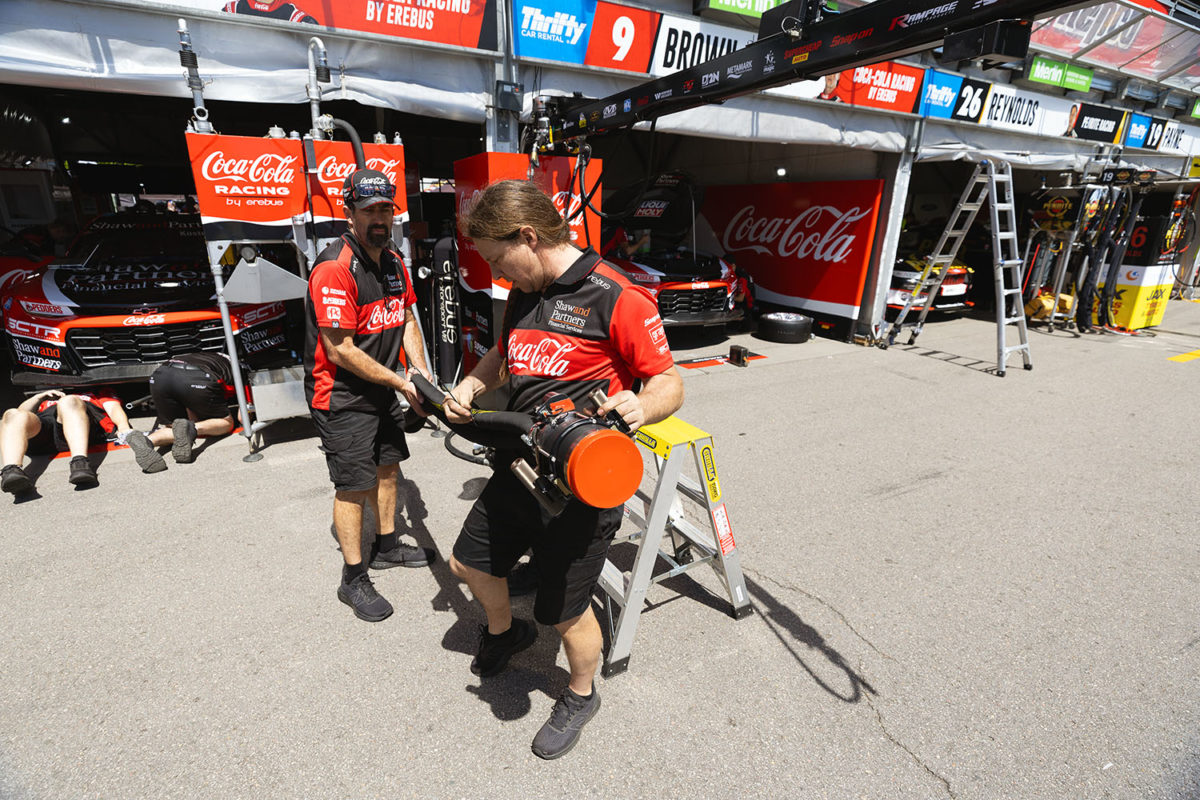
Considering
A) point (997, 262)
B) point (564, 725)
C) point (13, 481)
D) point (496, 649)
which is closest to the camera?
point (564, 725)

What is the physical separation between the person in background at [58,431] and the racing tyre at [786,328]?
782 cm

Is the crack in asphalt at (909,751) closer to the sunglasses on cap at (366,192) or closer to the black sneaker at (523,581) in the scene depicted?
the black sneaker at (523,581)

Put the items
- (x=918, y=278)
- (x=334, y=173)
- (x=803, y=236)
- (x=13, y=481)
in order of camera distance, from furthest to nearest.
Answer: (x=803, y=236), (x=918, y=278), (x=334, y=173), (x=13, y=481)

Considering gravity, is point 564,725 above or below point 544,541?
below

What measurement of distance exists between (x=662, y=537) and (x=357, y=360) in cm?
161

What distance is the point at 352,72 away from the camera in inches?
189

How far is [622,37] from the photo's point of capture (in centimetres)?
584

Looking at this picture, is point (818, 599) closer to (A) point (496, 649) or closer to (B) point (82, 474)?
(A) point (496, 649)

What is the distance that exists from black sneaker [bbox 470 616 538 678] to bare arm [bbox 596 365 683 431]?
1.28m

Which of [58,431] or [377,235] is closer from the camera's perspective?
[377,235]

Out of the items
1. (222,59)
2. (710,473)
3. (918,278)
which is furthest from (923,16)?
(918,278)

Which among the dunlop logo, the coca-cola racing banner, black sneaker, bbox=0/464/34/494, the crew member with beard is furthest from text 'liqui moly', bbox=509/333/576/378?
the coca-cola racing banner

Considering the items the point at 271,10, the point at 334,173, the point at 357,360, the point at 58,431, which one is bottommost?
the point at 58,431

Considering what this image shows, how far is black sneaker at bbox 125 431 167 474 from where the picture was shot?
4.29 metres
